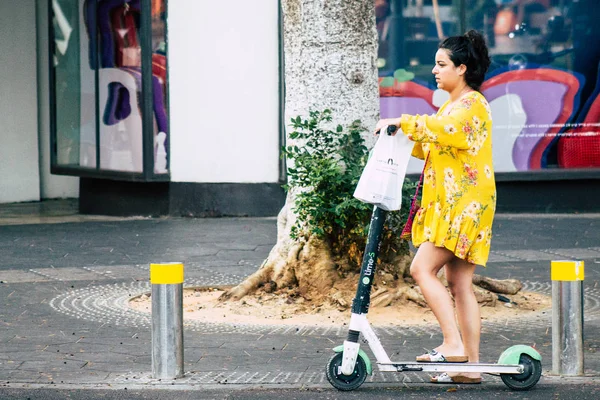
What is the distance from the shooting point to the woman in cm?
544

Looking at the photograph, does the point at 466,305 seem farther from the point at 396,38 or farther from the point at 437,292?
the point at 396,38

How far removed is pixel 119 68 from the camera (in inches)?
539

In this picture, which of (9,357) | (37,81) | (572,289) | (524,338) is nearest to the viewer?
(572,289)

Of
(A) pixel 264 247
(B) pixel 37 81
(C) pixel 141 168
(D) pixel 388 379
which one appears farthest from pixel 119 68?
(D) pixel 388 379

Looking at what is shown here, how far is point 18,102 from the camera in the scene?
15.6m

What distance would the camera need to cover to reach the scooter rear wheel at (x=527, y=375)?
17.9 feet

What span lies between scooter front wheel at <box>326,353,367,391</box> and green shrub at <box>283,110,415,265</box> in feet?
7.44

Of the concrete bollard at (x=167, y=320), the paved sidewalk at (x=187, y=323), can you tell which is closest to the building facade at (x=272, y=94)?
the paved sidewalk at (x=187, y=323)

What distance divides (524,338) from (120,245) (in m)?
5.51

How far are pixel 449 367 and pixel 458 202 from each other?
81 centimetres

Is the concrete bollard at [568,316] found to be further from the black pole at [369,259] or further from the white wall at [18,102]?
the white wall at [18,102]

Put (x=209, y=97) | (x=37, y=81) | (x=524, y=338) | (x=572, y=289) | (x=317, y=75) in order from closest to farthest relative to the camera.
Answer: (x=572, y=289) → (x=524, y=338) → (x=317, y=75) → (x=209, y=97) → (x=37, y=81)

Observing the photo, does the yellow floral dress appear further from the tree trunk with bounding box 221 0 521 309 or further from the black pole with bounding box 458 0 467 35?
the black pole with bounding box 458 0 467 35

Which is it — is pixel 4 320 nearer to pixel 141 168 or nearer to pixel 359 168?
pixel 359 168
